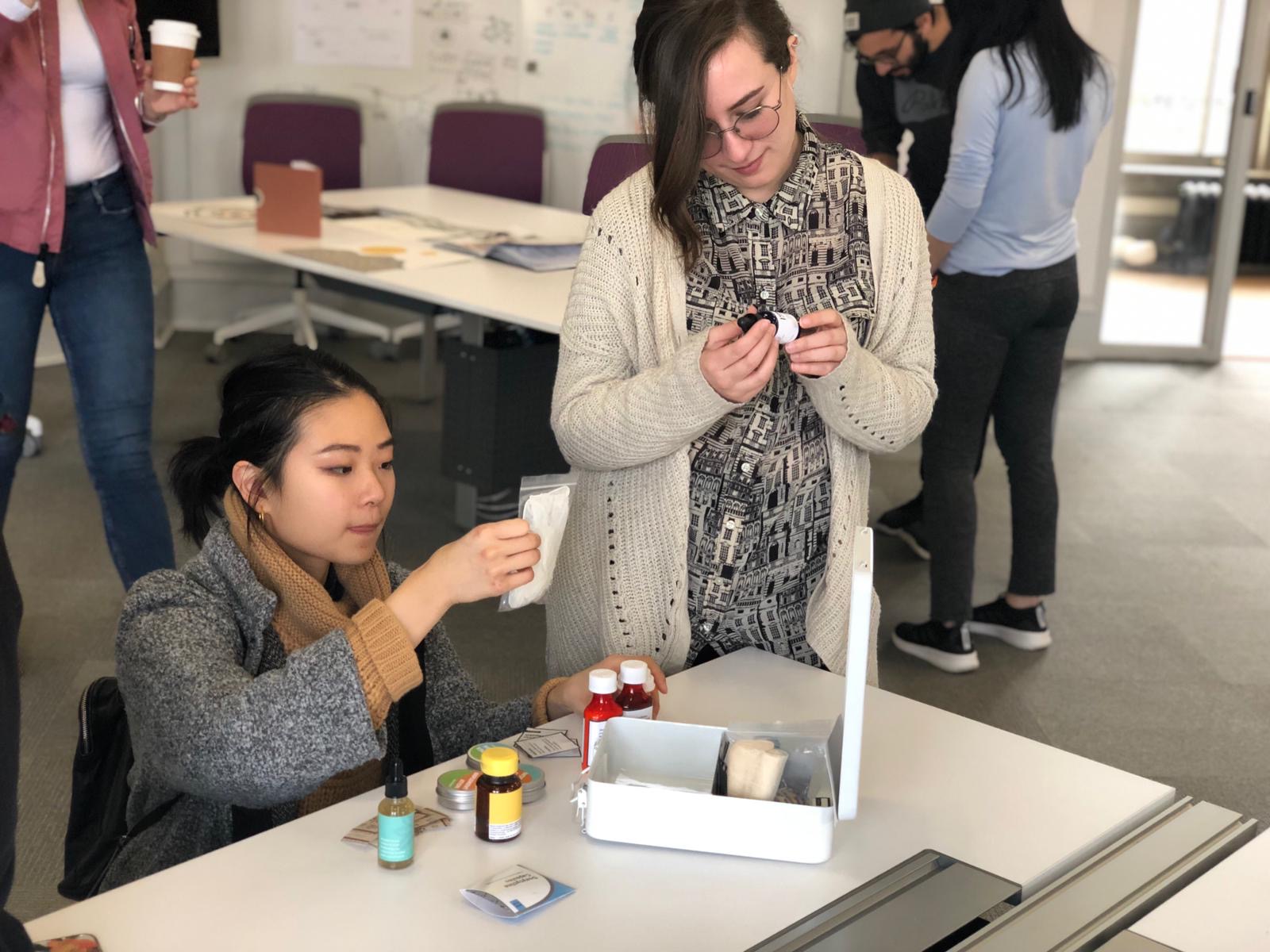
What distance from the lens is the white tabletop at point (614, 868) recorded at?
3.88ft

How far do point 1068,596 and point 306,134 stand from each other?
12.0 feet

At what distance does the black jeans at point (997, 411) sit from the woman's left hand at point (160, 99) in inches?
64.8

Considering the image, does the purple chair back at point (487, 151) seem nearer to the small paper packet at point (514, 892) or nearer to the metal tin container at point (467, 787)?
the metal tin container at point (467, 787)

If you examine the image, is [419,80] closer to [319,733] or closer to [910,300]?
[910,300]

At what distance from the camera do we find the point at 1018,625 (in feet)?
11.6

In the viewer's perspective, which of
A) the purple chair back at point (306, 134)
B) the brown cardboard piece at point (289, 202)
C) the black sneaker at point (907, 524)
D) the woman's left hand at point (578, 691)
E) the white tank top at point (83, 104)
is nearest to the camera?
the woman's left hand at point (578, 691)

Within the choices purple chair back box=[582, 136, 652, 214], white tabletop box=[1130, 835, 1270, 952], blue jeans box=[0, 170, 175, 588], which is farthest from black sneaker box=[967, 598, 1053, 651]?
white tabletop box=[1130, 835, 1270, 952]

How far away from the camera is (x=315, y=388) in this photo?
1647 millimetres

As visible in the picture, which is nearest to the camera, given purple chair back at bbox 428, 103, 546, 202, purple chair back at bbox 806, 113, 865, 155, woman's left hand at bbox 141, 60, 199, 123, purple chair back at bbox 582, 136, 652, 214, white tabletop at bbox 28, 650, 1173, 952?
white tabletop at bbox 28, 650, 1173, 952

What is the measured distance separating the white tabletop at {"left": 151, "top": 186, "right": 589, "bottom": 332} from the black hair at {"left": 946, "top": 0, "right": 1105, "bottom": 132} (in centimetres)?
111

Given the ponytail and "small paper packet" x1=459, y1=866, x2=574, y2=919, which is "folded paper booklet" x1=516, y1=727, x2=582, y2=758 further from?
the ponytail

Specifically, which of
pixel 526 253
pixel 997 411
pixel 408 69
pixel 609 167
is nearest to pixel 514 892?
pixel 609 167

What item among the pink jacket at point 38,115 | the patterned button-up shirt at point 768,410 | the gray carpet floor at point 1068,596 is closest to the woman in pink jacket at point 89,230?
the pink jacket at point 38,115

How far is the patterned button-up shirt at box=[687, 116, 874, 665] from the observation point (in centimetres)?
179
